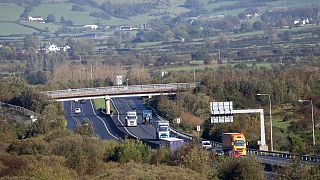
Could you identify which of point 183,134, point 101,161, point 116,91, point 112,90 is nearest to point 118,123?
point 116,91

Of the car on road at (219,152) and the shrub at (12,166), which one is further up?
the shrub at (12,166)

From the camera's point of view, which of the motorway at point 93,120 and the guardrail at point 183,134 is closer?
the guardrail at point 183,134

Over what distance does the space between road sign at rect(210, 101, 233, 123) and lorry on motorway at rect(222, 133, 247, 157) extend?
3570mm

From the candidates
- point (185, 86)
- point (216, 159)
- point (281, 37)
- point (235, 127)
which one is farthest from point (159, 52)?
point (216, 159)

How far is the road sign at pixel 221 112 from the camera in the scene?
61.5 metres

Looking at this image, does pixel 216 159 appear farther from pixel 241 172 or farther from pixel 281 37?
pixel 281 37

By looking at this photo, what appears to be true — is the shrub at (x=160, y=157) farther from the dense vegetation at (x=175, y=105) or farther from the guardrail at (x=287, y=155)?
the guardrail at (x=287, y=155)

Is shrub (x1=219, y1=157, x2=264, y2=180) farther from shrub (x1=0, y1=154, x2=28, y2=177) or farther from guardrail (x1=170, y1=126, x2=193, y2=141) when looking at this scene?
guardrail (x1=170, y1=126, x2=193, y2=141)

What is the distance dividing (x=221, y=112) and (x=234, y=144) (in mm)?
6101

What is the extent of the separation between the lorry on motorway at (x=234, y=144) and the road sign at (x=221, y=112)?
3.57 m

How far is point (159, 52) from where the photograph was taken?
19288cm

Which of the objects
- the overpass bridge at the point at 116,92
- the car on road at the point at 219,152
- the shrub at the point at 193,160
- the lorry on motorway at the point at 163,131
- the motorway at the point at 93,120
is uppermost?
the shrub at the point at 193,160

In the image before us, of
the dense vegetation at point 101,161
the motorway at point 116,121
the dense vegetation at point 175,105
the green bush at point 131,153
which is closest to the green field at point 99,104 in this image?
the motorway at point 116,121

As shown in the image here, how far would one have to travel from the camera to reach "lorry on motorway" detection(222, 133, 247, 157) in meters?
54.7
